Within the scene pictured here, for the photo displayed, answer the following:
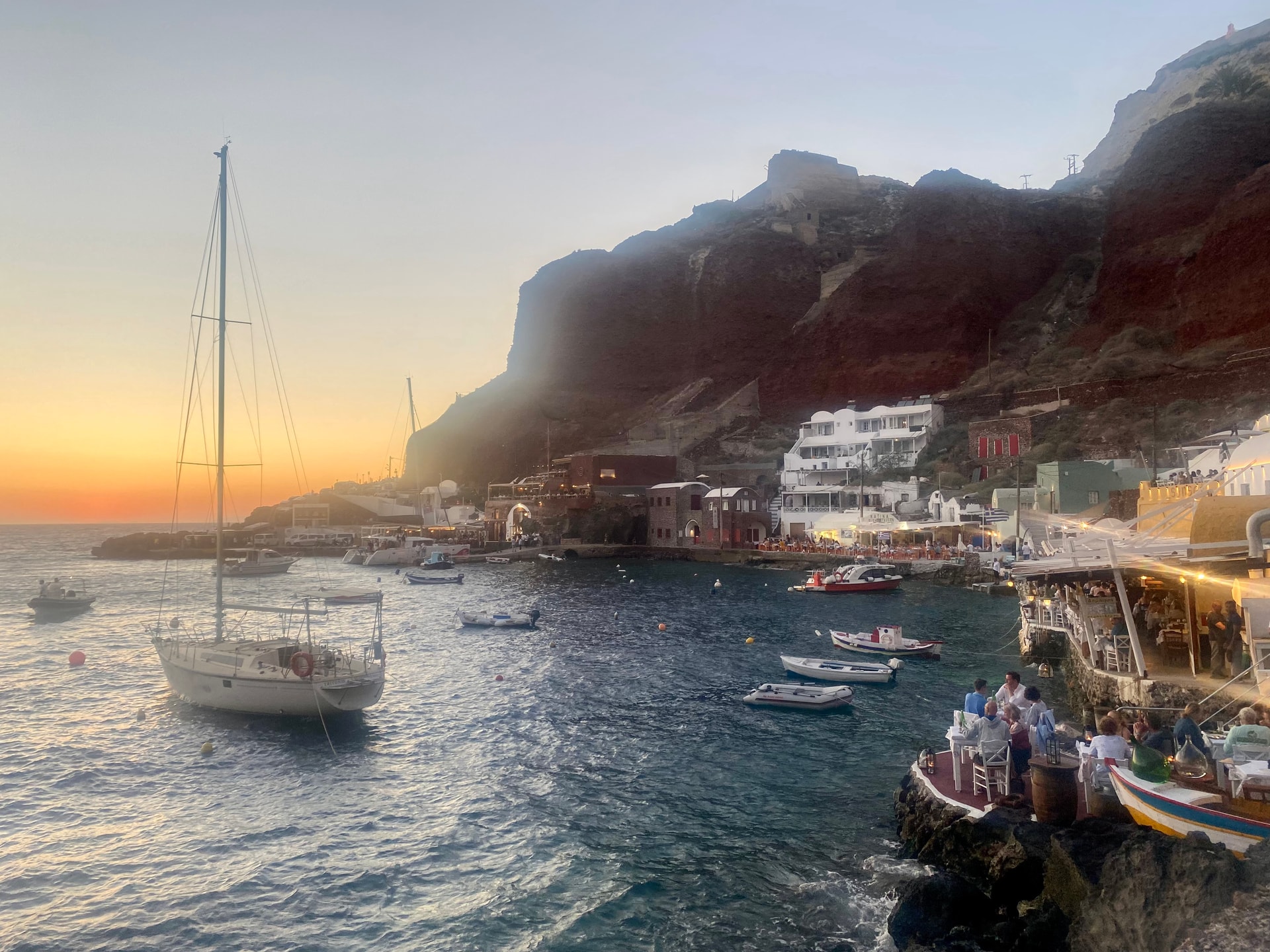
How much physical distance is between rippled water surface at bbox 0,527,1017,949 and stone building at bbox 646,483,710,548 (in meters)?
59.9

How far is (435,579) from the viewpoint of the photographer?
83.5 metres

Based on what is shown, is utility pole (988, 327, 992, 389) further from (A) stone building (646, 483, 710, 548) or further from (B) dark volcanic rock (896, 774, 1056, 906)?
(B) dark volcanic rock (896, 774, 1056, 906)

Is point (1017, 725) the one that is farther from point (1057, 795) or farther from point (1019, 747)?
point (1057, 795)

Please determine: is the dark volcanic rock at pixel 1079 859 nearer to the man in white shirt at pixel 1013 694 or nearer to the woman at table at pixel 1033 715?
the woman at table at pixel 1033 715

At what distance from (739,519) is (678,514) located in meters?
10.2

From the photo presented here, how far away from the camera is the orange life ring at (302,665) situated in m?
26.8

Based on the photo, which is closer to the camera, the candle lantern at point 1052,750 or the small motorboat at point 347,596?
the candle lantern at point 1052,750

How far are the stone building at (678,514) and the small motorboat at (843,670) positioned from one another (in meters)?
65.7

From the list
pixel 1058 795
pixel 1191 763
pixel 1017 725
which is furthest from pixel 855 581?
pixel 1191 763

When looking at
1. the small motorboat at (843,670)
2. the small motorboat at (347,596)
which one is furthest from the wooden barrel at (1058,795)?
the small motorboat at (347,596)

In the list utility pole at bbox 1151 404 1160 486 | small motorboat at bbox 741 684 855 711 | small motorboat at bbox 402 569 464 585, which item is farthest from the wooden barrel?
small motorboat at bbox 402 569 464 585

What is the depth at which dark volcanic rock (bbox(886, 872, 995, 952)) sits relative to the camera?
13.2 metres

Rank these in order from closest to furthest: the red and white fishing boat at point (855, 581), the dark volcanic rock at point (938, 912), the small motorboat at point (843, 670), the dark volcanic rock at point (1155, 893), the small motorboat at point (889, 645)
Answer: the dark volcanic rock at point (1155, 893)
the dark volcanic rock at point (938, 912)
the small motorboat at point (843, 670)
the small motorboat at point (889, 645)
the red and white fishing boat at point (855, 581)

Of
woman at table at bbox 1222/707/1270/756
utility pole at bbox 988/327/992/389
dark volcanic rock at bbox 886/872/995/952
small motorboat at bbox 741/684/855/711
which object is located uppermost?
utility pole at bbox 988/327/992/389
